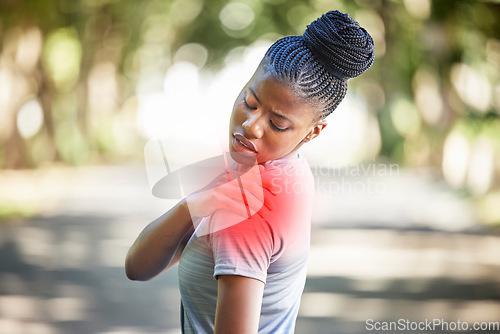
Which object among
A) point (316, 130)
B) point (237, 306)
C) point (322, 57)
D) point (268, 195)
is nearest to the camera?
point (237, 306)

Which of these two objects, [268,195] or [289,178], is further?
[289,178]

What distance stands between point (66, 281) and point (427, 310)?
3995 mm

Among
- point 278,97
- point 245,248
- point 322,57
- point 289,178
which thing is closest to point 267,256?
point 245,248

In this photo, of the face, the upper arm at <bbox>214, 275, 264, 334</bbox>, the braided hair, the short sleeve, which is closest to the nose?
the face

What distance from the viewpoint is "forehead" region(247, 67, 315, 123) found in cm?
155

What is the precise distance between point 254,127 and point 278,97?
93mm

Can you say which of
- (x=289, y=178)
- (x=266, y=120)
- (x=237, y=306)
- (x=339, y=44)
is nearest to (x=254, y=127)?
(x=266, y=120)

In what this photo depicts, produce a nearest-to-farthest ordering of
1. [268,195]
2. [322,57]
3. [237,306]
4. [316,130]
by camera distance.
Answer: [237,306] → [268,195] → [322,57] → [316,130]

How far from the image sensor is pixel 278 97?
155 centimetres

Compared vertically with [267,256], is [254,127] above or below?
above

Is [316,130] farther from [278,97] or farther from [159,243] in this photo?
[159,243]

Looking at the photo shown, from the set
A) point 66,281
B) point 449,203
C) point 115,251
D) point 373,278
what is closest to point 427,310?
point 373,278

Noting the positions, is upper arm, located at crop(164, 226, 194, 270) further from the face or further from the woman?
the face

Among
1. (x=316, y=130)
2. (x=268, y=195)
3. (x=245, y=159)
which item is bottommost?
(x=268, y=195)
